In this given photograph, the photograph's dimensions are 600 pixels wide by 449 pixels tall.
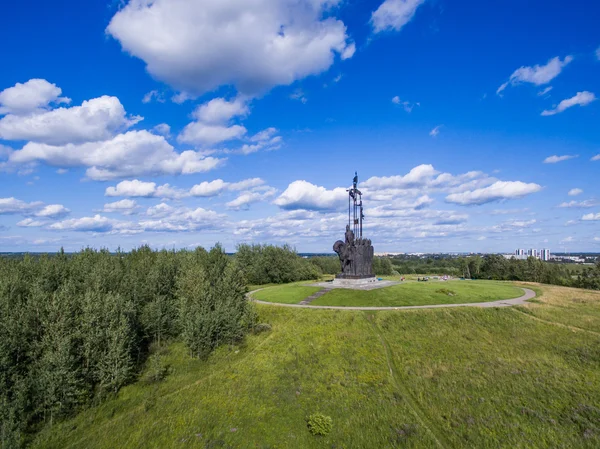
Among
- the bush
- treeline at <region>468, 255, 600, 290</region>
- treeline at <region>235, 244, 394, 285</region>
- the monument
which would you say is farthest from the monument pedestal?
treeline at <region>468, 255, 600, 290</region>

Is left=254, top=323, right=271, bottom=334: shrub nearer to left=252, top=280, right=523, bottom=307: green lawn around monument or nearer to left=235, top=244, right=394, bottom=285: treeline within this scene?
left=252, top=280, right=523, bottom=307: green lawn around monument

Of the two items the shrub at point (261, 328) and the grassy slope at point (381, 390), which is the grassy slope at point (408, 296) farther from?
the shrub at point (261, 328)

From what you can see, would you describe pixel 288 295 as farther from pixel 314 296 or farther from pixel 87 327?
pixel 87 327

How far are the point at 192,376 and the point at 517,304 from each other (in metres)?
35.7

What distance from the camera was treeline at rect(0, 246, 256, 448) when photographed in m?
21.4

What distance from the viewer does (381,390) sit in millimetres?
23281

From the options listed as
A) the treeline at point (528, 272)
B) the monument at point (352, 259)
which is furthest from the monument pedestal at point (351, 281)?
the treeline at point (528, 272)

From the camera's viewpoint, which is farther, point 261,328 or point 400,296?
point 400,296

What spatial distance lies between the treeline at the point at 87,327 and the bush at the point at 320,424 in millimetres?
13882

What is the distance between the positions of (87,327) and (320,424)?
1915cm

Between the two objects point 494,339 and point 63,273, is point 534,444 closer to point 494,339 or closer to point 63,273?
point 494,339

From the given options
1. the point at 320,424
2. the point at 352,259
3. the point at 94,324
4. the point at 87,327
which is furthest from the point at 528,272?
the point at 87,327

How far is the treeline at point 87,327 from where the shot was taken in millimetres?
21406

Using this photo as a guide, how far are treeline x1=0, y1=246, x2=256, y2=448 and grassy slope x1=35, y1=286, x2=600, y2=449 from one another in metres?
1.78
